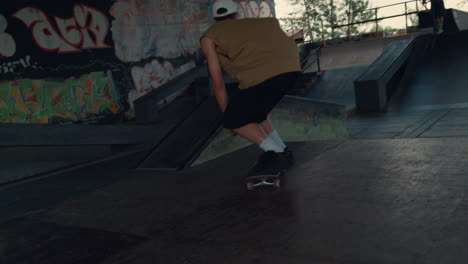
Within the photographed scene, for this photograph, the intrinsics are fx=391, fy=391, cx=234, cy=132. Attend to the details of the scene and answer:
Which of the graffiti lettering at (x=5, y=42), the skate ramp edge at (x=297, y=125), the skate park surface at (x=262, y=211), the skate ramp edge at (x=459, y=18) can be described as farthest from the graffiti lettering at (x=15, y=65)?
the skate ramp edge at (x=459, y=18)

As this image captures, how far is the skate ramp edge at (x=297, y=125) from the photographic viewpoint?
505 cm

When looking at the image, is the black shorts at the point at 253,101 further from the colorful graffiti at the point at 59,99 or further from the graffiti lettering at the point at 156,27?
A: the graffiti lettering at the point at 156,27

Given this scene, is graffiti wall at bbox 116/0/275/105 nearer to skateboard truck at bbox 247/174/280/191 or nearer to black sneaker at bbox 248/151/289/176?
black sneaker at bbox 248/151/289/176

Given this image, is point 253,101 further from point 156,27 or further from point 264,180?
point 156,27

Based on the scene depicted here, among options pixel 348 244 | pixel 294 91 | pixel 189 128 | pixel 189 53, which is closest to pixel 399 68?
pixel 294 91

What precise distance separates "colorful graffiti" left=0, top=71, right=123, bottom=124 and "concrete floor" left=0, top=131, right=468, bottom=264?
5.12 metres

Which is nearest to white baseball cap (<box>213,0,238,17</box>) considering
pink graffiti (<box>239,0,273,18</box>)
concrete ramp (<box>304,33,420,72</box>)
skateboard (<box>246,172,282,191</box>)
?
skateboard (<box>246,172,282,191</box>)

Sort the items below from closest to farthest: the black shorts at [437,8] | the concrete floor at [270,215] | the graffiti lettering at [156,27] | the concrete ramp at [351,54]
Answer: the concrete floor at [270,215], the graffiti lettering at [156,27], the concrete ramp at [351,54], the black shorts at [437,8]

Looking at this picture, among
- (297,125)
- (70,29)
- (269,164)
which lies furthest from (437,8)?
(269,164)

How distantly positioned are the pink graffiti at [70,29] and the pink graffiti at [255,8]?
7577mm

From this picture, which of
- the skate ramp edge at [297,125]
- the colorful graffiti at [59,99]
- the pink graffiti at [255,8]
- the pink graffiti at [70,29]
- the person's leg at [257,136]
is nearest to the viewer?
the person's leg at [257,136]

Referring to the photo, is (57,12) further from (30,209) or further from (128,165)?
(30,209)

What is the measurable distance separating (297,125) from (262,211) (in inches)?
144

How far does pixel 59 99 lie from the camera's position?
966 cm
